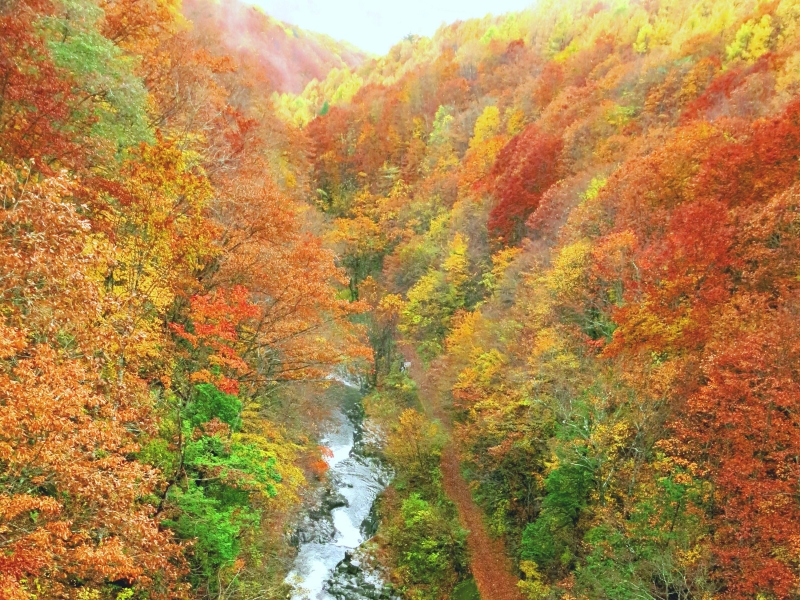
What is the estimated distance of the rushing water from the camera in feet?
71.4

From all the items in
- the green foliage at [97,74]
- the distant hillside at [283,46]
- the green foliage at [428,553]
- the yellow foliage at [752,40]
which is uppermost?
the distant hillside at [283,46]

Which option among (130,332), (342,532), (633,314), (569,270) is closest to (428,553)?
(342,532)

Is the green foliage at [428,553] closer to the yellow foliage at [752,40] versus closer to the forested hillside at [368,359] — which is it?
the forested hillside at [368,359]

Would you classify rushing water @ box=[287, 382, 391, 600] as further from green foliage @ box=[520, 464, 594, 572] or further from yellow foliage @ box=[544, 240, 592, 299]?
yellow foliage @ box=[544, 240, 592, 299]

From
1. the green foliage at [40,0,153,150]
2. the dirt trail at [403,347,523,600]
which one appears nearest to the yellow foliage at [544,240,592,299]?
the dirt trail at [403,347,523,600]

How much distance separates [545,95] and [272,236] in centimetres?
5131

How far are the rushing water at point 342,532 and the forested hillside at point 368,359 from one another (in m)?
1.13

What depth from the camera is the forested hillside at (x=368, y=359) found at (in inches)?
319

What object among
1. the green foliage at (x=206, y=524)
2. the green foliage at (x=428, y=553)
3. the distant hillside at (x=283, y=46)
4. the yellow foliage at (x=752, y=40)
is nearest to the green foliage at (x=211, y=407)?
the green foliage at (x=206, y=524)

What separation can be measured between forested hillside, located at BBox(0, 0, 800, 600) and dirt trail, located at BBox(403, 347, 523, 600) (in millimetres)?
140

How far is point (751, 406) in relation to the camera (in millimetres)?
13047

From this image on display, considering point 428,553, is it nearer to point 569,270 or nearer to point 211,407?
point 211,407

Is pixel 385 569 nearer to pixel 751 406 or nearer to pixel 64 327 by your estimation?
pixel 751 406

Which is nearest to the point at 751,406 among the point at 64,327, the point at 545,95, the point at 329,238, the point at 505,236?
the point at 64,327
